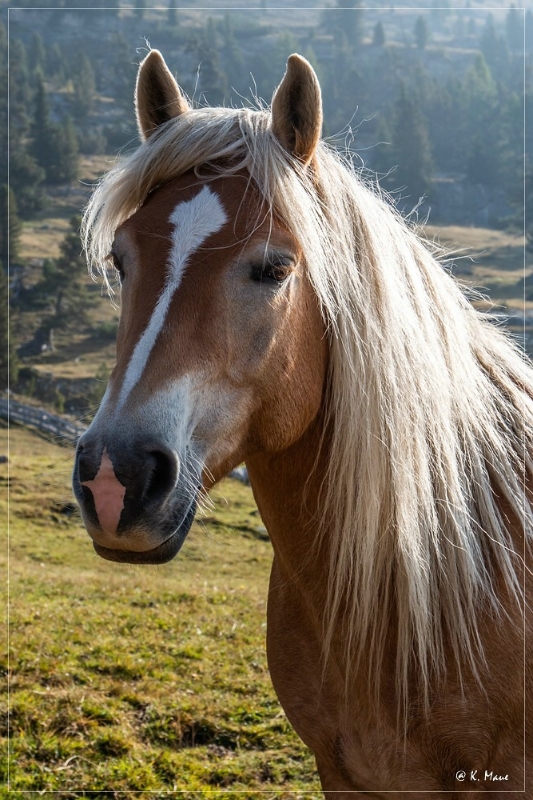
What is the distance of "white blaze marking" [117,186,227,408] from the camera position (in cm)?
215

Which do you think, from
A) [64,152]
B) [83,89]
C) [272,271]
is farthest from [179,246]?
[83,89]

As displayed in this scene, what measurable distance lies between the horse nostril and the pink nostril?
8 cm

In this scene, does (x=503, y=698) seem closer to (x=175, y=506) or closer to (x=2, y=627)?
(x=175, y=506)

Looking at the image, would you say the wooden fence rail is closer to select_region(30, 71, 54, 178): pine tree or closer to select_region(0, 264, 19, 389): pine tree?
select_region(0, 264, 19, 389): pine tree

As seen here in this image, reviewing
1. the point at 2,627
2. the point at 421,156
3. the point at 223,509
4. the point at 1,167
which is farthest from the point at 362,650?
the point at 421,156

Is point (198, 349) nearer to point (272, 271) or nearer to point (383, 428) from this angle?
point (272, 271)

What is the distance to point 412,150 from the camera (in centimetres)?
7900

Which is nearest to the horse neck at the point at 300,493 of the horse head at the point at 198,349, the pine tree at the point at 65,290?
the horse head at the point at 198,349

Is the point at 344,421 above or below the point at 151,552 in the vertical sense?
above

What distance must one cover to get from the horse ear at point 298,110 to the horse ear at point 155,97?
0.52 metres

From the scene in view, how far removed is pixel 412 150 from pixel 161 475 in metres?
83.5

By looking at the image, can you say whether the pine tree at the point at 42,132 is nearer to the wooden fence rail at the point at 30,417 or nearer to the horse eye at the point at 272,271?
the wooden fence rail at the point at 30,417

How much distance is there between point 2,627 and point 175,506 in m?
5.48

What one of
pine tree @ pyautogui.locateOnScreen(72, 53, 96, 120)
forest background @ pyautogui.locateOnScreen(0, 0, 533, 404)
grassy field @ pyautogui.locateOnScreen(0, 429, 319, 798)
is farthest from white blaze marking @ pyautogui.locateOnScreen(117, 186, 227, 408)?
pine tree @ pyautogui.locateOnScreen(72, 53, 96, 120)
